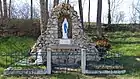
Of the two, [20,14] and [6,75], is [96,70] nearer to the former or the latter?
[6,75]

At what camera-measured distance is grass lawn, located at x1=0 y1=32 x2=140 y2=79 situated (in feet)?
40.0

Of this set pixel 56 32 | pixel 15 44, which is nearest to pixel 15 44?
pixel 15 44

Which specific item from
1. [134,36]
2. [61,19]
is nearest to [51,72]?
[61,19]

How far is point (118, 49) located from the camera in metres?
20.1

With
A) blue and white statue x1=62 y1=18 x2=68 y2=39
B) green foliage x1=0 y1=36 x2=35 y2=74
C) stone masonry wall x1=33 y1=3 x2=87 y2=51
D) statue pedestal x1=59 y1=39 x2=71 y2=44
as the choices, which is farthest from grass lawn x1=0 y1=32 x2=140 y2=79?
blue and white statue x1=62 y1=18 x2=68 y2=39

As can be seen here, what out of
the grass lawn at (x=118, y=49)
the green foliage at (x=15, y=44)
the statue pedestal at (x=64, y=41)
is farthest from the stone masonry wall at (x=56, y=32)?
the green foliage at (x=15, y=44)

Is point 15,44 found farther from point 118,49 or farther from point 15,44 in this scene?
point 118,49

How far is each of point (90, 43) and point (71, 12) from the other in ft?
5.93

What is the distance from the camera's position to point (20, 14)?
116 ft

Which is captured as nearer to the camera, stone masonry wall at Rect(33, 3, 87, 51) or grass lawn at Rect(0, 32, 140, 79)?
grass lawn at Rect(0, 32, 140, 79)

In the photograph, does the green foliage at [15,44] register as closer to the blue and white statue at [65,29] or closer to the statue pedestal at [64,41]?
the statue pedestal at [64,41]

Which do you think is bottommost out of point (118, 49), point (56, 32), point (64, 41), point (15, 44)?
point (118, 49)

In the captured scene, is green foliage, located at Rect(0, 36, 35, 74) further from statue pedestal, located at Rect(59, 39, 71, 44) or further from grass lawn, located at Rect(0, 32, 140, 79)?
statue pedestal, located at Rect(59, 39, 71, 44)

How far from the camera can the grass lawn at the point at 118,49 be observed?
12203 millimetres
